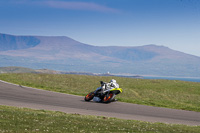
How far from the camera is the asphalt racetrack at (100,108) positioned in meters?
18.5

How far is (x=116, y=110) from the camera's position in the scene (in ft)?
67.2

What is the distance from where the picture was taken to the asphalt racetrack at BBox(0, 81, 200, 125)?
18500 millimetres

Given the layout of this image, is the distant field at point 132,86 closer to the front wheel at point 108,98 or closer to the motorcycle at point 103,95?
the motorcycle at point 103,95

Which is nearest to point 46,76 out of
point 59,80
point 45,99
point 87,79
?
point 59,80

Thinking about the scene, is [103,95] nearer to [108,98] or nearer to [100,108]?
[108,98]

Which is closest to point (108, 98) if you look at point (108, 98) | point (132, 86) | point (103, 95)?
point (108, 98)

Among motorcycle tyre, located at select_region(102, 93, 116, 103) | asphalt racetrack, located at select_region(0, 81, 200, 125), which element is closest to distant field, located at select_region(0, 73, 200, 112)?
motorcycle tyre, located at select_region(102, 93, 116, 103)

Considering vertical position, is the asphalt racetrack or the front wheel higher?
the front wheel

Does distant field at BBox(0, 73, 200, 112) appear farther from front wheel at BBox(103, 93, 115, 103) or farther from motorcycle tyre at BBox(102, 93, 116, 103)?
front wheel at BBox(103, 93, 115, 103)

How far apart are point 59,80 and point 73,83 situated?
8.33ft

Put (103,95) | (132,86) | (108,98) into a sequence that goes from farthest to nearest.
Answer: (132,86) < (103,95) < (108,98)

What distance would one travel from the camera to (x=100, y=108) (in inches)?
826

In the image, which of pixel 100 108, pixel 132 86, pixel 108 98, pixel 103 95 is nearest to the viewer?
pixel 100 108

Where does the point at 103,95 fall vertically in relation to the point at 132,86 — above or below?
below
